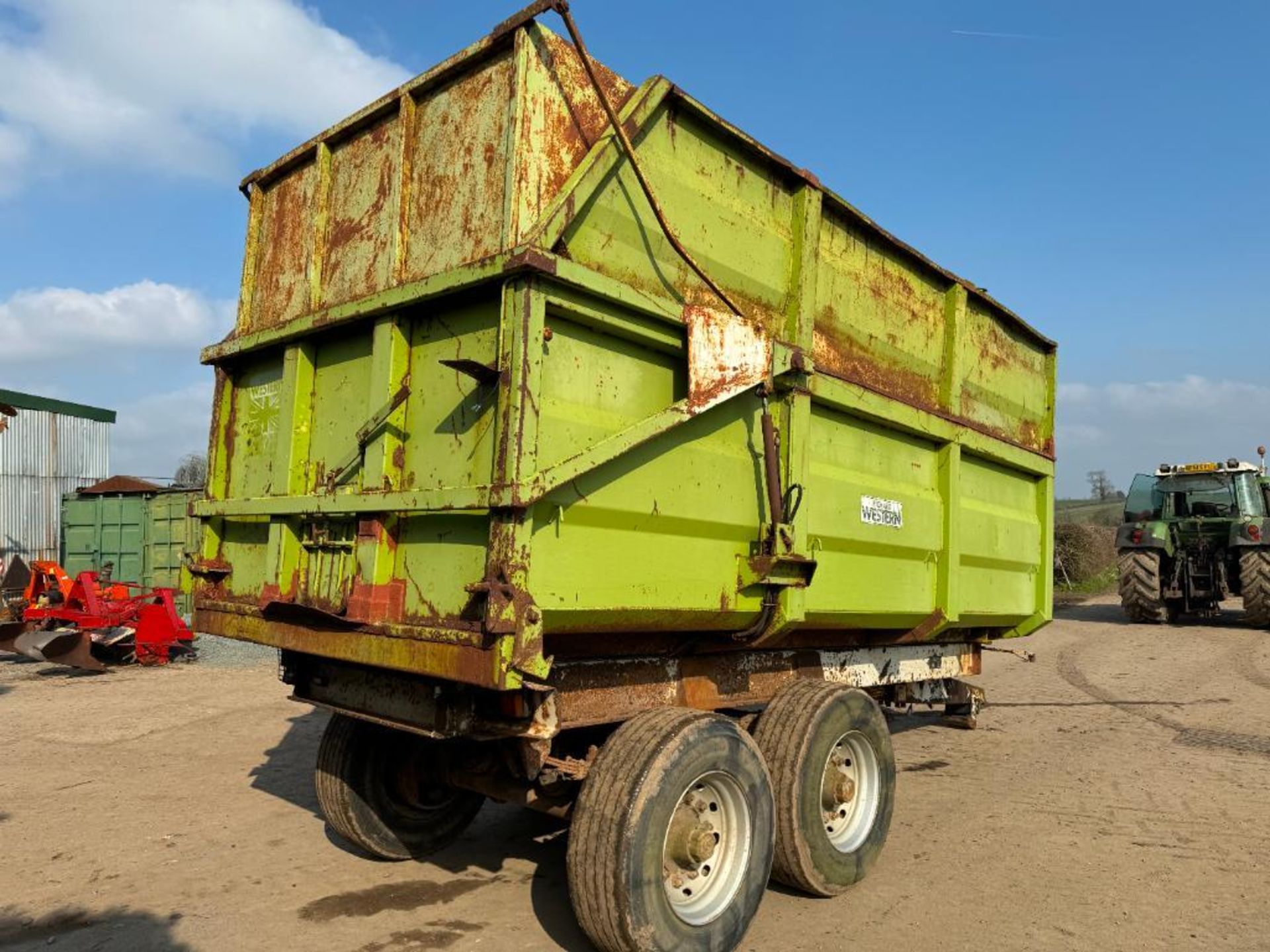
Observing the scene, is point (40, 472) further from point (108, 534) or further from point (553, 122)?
point (553, 122)

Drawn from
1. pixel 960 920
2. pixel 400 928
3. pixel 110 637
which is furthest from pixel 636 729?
pixel 110 637

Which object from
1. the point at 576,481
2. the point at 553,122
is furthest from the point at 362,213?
the point at 576,481

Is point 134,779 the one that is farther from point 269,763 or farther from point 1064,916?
point 1064,916

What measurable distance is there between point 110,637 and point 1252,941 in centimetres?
1099

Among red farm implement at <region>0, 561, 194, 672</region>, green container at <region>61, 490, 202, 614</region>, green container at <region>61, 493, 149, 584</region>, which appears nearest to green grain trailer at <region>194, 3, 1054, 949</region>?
red farm implement at <region>0, 561, 194, 672</region>

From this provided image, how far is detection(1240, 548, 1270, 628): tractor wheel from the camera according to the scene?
1413cm

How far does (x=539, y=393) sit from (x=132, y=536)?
15.8 meters

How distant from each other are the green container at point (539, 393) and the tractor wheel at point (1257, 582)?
12.6 m

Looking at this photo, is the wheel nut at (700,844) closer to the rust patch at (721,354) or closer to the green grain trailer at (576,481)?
the green grain trailer at (576,481)

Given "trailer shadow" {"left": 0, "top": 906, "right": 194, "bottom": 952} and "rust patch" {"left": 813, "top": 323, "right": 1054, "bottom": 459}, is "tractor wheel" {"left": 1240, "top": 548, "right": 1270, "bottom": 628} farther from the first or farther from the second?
"trailer shadow" {"left": 0, "top": 906, "right": 194, "bottom": 952}

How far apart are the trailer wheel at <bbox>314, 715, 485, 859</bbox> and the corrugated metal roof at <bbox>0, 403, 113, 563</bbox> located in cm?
1794

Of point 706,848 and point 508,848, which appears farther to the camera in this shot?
point 508,848

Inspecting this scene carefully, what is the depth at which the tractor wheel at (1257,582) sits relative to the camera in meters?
14.1

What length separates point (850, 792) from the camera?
429 cm
